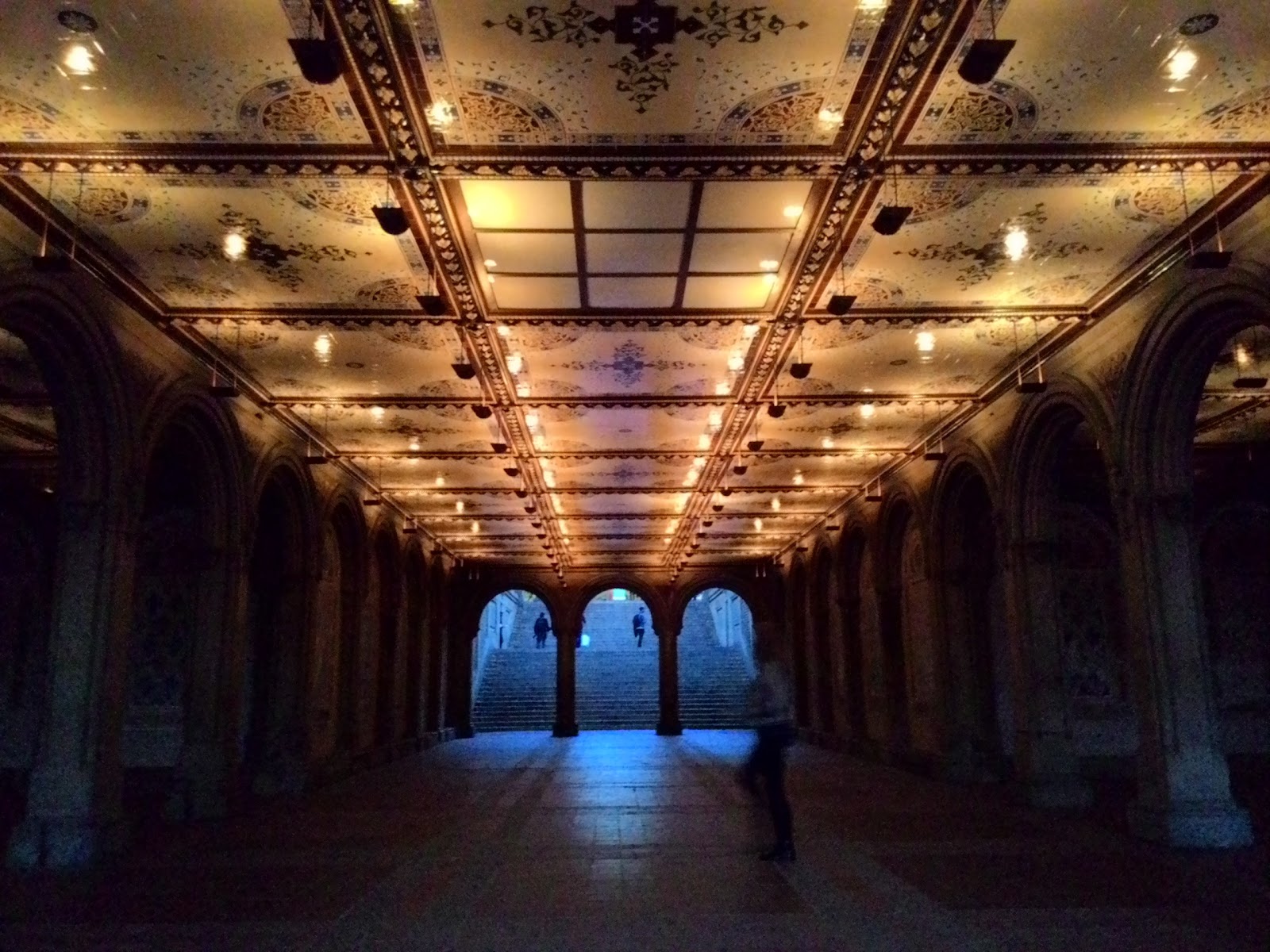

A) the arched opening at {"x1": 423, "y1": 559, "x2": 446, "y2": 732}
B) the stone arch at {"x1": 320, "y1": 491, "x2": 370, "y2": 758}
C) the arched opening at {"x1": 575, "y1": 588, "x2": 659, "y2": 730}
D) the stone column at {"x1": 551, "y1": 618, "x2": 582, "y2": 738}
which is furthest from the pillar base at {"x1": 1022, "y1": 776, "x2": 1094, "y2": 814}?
the arched opening at {"x1": 575, "y1": 588, "x2": 659, "y2": 730}

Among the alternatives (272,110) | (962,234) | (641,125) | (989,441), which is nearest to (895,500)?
(989,441)

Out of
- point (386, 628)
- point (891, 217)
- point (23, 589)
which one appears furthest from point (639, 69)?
point (386, 628)

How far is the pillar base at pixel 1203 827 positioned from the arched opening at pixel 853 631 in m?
11.2

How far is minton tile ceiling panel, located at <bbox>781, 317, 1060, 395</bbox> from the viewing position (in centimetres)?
1005

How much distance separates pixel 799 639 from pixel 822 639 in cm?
221

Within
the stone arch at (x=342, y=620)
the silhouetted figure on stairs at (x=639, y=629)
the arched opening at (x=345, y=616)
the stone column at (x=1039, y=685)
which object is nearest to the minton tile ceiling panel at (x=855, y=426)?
the stone column at (x=1039, y=685)

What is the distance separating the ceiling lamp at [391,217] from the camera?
667 cm

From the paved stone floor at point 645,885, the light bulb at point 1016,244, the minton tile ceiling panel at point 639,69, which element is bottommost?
the paved stone floor at point 645,885

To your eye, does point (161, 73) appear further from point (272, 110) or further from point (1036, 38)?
point (1036, 38)

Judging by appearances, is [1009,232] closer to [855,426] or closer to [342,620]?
[855,426]

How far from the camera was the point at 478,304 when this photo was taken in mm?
9125

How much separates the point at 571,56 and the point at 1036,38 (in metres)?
2.60

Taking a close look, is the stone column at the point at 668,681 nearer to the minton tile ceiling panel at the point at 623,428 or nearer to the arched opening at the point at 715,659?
the arched opening at the point at 715,659

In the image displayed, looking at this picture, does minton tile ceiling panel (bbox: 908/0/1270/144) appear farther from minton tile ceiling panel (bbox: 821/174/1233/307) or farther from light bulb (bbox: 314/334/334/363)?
light bulb (bbox: 314/334/334/363)
